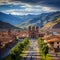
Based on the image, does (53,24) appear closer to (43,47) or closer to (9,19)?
(43,47)

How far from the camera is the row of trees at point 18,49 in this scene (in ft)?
17.3

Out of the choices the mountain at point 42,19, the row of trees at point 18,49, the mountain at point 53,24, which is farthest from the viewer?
the mountain at point 42,19

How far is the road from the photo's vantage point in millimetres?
5371

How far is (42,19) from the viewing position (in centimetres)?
559

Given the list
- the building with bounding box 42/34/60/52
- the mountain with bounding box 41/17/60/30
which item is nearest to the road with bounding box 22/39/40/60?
the building with bounding box 42/34/60/52

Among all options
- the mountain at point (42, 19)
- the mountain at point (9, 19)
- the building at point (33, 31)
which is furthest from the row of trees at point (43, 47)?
the mountain at point (9, 19)

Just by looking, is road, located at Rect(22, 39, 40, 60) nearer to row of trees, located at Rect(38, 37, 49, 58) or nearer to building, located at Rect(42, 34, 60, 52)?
row of trees, located at Rect(38, 37, 49, 58)

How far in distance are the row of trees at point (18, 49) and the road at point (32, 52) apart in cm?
14

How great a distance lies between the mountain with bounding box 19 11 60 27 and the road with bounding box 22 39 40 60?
0.46 m

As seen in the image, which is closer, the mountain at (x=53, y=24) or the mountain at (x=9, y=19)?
the mountain at (x=53, y=24)

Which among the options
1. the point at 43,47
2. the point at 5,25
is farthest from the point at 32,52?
the point at 5,25

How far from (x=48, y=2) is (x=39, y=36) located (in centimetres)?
93

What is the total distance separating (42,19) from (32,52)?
92 cm

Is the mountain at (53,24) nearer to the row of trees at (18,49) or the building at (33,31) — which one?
the building at (33,31)
